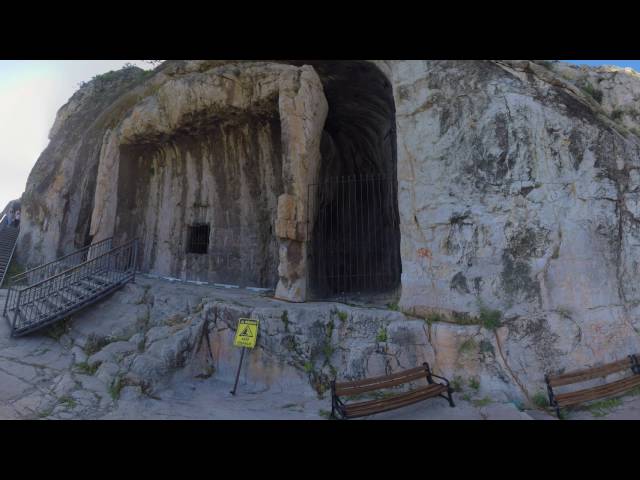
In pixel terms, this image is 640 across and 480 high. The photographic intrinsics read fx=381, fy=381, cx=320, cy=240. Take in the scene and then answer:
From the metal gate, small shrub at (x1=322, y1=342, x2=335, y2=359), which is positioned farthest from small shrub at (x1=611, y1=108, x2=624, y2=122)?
small shrub at (x1=322, y1=342, x2=335, y2=359)

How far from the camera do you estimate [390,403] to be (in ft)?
16.5

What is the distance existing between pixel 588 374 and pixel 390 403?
2.79 metres

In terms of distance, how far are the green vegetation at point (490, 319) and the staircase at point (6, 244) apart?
1508 centimetres

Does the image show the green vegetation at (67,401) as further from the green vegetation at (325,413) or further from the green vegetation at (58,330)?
the green vegetation at (325,413)

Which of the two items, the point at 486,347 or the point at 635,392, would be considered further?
the point at 486,347

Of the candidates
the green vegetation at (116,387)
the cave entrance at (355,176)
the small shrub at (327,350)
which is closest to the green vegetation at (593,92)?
the cave entrance at (355,176)

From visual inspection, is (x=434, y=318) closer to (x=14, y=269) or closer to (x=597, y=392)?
(x=597, y=392)

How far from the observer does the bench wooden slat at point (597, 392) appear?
494cm

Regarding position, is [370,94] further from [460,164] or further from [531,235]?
[531,235]

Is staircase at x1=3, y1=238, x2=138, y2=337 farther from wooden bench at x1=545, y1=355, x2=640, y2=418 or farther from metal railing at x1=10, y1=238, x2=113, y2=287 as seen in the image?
wooden bench at x1=545, y1=355, x2=640, y2=418

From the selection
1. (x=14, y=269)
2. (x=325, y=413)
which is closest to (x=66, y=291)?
(x=14, y=269)

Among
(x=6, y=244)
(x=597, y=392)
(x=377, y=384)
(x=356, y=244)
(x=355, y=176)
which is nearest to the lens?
(x=597, y=392)

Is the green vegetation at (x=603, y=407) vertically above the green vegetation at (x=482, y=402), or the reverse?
the green vegetation at (x=603, y=407)

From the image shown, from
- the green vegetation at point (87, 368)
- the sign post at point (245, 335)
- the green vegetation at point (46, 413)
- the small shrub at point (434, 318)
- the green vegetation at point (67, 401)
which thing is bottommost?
the green vegetation at point (46, 413)
